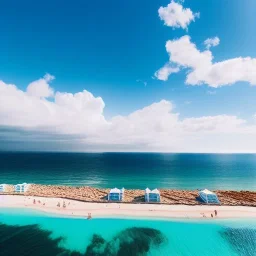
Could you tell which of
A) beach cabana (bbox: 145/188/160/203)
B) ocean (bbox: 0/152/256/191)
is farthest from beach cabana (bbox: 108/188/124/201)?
ocean (bbox: 0/152/256/191)

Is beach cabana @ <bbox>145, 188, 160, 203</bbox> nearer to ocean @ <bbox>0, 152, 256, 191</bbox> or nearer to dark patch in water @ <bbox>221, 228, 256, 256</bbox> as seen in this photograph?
dark patch in water @ <bbox>221, 228, 256, 256</bbox>

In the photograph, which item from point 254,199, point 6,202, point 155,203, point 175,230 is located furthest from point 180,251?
A: point 6,202

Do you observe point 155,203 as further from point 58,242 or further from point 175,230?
point 58,242

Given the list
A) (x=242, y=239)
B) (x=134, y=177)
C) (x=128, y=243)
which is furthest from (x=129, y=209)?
(x=134, y=177)

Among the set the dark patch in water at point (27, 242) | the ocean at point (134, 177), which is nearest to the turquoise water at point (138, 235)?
the dark patch in water at point (27, 242)

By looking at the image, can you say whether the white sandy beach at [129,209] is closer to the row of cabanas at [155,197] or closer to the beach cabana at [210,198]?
the row of cabanas at [155,197]
